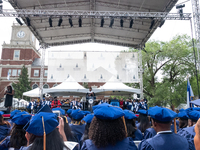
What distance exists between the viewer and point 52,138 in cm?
175

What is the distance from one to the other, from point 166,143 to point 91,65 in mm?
16354

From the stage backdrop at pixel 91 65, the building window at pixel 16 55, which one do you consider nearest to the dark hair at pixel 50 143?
the stage backdrop at pixel 91 65

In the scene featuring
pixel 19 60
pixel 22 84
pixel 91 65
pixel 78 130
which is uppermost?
pixel 19 60

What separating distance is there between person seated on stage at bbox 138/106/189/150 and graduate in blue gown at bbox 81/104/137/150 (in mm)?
266

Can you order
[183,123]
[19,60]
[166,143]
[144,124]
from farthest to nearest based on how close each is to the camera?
[19,60] < [144,124] < [183,123] < [166,143]

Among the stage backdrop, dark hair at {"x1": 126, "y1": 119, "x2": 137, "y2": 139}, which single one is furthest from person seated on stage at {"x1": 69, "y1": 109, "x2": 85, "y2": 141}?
the stage backdrop

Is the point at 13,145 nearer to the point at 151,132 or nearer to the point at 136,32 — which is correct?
the point at 151,132

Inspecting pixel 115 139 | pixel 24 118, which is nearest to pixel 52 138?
pixel 115 139

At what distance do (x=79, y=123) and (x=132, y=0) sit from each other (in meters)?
10.9

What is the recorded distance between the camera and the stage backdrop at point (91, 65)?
17953mm

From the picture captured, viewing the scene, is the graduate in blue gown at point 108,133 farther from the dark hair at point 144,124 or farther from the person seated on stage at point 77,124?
the dark hair at point 144,124

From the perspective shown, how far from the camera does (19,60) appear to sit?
41.7m

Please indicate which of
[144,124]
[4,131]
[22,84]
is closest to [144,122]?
[144,124]

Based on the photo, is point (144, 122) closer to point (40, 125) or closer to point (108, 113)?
point (108, 113)
